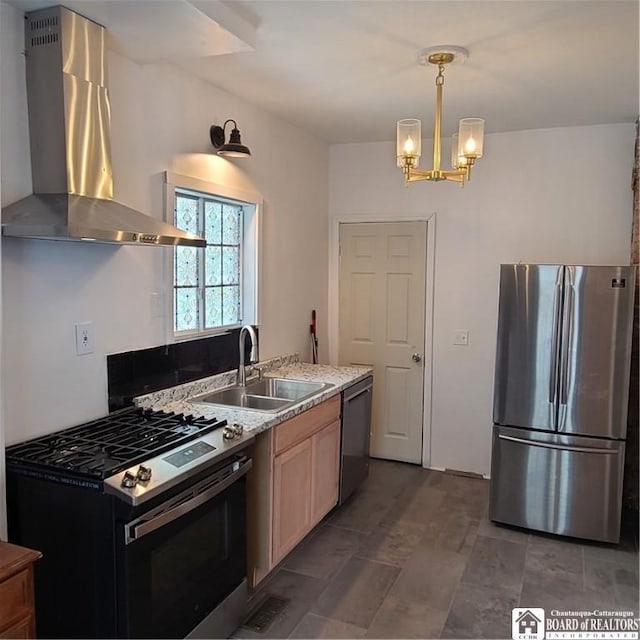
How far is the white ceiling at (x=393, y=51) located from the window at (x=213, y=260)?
63cm

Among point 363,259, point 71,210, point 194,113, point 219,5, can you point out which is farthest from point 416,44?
point 363,259

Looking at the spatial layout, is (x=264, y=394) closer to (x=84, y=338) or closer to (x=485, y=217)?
(x=84, y=338)

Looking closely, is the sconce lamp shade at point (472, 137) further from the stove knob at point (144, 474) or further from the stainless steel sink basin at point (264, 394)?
the stove knob at point (144, 474)

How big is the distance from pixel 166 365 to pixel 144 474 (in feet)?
3.52

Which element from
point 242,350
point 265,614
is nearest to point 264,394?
point 242,350

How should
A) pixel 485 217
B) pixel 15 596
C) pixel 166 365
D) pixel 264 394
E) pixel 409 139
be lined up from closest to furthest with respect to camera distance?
pixel 15 596, pixel 409 139, pixel 166 365, pixel 264 394, pixel 485 217

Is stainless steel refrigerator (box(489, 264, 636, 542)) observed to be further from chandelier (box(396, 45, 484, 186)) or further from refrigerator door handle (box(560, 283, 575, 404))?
chandelier (box(396, 45, 484, 186))

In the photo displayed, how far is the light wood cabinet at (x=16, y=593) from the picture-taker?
1.61 meters

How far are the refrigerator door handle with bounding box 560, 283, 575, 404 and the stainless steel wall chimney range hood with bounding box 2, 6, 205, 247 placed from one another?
2.38 meters

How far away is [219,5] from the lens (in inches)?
83.4

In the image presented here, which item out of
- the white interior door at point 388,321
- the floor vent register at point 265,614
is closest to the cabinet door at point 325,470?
the floor vent register at point 265,614

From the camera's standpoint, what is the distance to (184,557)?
6.98 feet

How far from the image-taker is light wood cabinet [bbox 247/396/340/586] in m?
2.68

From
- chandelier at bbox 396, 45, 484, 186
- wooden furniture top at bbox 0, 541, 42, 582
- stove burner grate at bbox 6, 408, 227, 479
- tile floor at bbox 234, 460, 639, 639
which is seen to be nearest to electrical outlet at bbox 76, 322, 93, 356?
stove burner grate at bbox 6, 408, 227, 479
